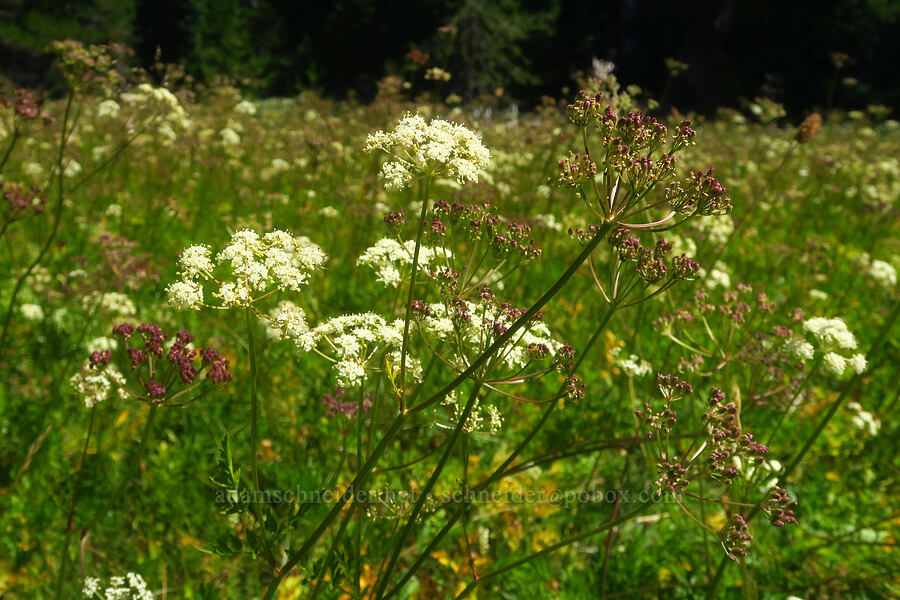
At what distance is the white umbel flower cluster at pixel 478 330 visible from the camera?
6.43 feet

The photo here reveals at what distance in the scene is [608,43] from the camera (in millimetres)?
38000

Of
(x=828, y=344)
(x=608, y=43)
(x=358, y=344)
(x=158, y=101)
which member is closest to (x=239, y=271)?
(x=358, y=344)

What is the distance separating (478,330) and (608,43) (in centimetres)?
4112

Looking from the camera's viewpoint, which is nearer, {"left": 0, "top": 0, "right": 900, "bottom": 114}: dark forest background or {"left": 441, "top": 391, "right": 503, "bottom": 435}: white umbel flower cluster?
{"left": 441, "top": 391, "right": 503, "bottom": 435}: white umbel flower cluster

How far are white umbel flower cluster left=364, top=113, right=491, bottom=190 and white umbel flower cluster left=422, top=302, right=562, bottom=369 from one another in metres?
0.45

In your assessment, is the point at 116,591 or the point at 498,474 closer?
the point at 498,474

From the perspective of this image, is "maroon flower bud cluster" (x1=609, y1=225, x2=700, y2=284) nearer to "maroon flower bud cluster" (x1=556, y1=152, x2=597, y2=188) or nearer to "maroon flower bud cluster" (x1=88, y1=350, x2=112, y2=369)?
"maroon flower bud cluster" (x1=556, y1=152, x2=597, y2=188)

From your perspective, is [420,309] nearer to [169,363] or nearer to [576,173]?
[576,173]

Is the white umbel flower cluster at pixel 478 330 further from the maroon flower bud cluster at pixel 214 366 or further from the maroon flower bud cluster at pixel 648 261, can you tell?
the maroon flower bud cluster at pixel 214 366

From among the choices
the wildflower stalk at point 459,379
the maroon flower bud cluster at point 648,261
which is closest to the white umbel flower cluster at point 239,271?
the wildflower stalk at point 459,379

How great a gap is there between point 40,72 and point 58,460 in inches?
1325

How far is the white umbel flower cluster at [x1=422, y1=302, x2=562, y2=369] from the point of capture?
196cm

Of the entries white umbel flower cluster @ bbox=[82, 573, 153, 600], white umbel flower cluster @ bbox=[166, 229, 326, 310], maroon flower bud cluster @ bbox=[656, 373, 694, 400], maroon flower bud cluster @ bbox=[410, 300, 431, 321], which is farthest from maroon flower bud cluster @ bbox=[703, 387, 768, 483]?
white umbel flower cluster @ bbox=[82, 573, 153, 600]

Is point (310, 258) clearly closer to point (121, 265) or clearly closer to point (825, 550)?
point (121, 265)
